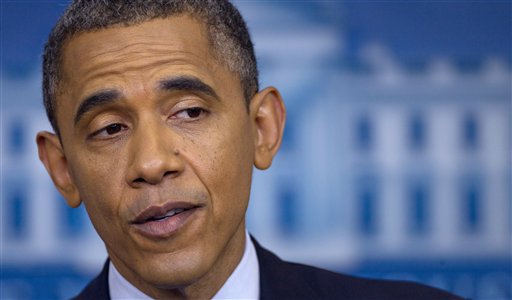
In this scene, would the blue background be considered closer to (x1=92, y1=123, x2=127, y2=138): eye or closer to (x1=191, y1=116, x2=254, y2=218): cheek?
(x1=191, y1=116, x2=254, y2=218): cheek

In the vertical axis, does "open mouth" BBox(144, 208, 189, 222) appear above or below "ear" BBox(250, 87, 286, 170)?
below

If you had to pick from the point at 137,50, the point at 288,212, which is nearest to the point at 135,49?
the point at 137,50

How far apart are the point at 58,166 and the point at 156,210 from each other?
1.83 feet

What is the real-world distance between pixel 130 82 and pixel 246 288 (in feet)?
2.27

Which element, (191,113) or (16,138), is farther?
(16,138)

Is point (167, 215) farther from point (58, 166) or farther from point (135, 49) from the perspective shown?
point (58, 166)

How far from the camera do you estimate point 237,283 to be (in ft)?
8.66

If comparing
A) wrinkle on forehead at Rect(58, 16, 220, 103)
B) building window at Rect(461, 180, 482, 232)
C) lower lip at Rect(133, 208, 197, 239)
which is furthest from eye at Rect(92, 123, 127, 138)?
building window at Rect(461, 180, 482, 232)

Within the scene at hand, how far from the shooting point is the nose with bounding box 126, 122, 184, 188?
224 cm

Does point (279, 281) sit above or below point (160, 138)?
below

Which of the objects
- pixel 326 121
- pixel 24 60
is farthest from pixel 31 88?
pixel 326 121

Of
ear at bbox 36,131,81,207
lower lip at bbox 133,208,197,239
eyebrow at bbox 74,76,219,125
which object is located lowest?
lower lip at bbox 133,208,197,239

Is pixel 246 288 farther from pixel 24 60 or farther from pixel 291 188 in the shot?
pixel 24 60

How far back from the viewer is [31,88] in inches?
141
